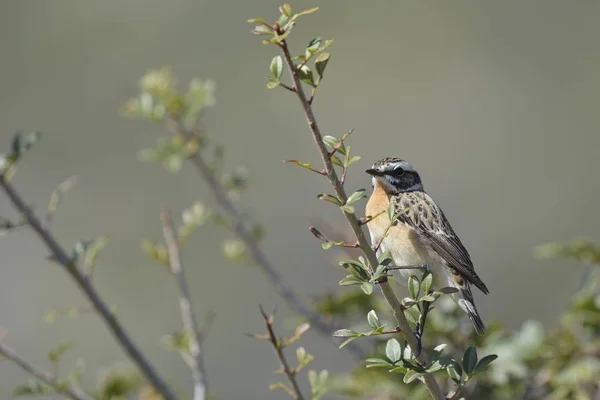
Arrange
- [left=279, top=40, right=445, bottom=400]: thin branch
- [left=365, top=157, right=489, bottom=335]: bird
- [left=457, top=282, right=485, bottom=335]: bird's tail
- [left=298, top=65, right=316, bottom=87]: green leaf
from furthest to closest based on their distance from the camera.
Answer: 1. [left=365, top=157, right=489, bottom=335]: bird
2. [left=457, top=282, right=485, bottom=335]: bird's tail
3. [left=298, top=65, right=316, bottom=87]: green leaf
4. [left=279, top=40, right=445, bottom=400]: thin branch

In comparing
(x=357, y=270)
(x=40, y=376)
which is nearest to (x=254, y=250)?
(x=40, y=376)

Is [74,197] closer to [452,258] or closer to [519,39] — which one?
[519,39]

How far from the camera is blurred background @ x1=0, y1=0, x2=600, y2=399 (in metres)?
10.7

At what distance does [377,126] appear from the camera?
1405 cm

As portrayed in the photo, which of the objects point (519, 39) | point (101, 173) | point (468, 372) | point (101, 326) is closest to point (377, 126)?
point (519, 39)

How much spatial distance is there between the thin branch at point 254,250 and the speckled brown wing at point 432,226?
64 centimetres

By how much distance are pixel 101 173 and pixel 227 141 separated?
1870 millimetres

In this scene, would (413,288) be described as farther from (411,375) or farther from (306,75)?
(306,75)

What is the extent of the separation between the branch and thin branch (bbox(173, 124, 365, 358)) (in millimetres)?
816

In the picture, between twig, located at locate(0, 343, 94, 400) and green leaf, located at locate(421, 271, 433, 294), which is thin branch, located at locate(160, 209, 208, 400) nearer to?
twig, located at locate(0, 343, 94, 400)

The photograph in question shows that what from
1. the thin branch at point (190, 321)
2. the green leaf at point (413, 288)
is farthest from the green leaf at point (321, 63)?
the thin branch at point (190, 321)

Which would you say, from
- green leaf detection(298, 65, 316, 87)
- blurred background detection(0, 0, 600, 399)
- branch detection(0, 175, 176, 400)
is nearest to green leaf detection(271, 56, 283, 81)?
green leaf detection(298, 65, 316, 87)

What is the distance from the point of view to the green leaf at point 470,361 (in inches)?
97.3

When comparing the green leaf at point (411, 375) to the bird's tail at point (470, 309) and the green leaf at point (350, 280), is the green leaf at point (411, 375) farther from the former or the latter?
the bird's tail at point (470, 309)
